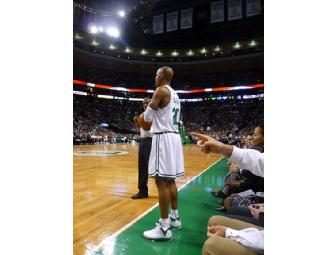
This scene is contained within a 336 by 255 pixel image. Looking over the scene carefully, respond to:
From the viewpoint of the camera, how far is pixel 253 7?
9.97m

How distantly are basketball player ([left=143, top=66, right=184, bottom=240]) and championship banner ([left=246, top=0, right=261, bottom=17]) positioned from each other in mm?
8899

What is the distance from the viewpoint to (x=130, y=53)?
23859 mm

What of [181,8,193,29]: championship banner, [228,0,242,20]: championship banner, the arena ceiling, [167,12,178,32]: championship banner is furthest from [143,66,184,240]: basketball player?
[167,12,178,32]: championship banner

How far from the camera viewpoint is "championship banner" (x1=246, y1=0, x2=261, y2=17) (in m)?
9.93

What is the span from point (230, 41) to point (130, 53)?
862cm

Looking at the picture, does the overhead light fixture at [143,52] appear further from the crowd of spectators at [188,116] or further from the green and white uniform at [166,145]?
the green and white uniform at [166,145]

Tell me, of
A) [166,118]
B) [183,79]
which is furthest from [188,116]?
[166,118]

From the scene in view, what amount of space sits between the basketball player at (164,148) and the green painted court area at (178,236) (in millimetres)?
111

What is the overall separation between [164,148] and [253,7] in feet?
30.9

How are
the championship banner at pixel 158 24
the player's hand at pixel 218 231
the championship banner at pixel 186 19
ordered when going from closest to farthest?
the player's hand at pixel 218 231
the championship banner at pixel 186 19
the championship banner at pixel 158 24

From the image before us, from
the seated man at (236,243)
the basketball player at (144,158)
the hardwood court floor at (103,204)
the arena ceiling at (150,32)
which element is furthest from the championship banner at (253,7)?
the seated man at (236,243)

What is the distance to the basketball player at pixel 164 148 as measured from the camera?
2344 millimetres
